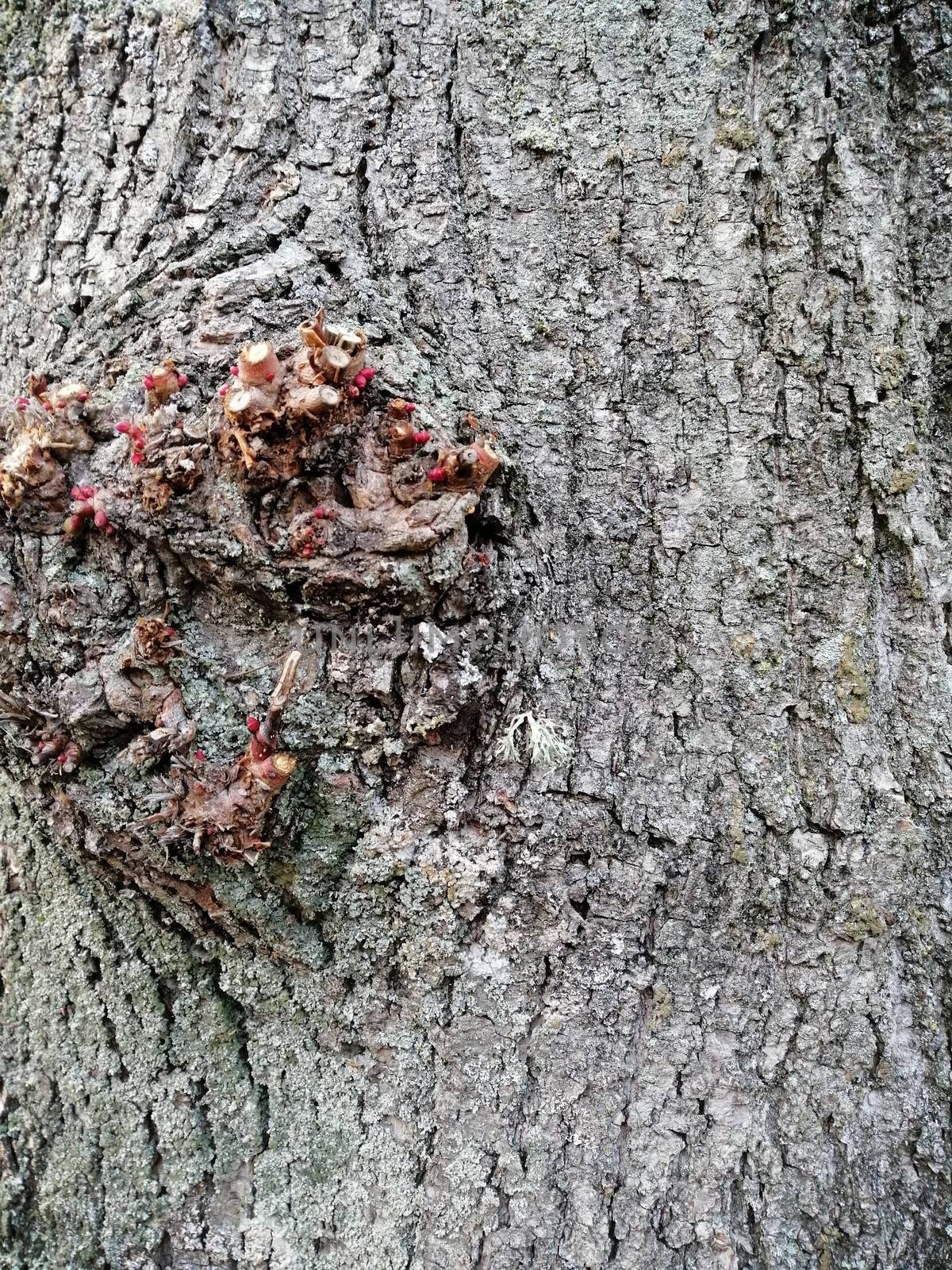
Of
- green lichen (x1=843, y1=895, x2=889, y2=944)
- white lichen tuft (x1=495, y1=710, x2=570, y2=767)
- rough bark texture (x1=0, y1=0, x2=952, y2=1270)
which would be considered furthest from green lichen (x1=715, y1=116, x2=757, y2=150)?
green lichen (x1=843, y1=895, x2=889, y2=944)

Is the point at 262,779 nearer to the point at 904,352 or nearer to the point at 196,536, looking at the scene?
the point at 196,536

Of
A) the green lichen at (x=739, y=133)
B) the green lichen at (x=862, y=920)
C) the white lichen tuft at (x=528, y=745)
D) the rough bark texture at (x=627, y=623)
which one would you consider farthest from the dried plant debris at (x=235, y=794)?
the green lichen at (x=739, y=133)

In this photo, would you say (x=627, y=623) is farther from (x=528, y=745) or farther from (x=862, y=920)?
(x=862, y=920)

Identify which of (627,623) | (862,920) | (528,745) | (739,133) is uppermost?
(739,133)

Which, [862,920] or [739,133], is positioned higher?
[739,133]

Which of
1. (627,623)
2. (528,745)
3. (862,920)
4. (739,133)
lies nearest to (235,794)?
(528,745)

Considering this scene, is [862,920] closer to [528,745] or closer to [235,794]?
[528,745]

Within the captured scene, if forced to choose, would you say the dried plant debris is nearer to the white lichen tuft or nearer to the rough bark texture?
the rough bark texture
